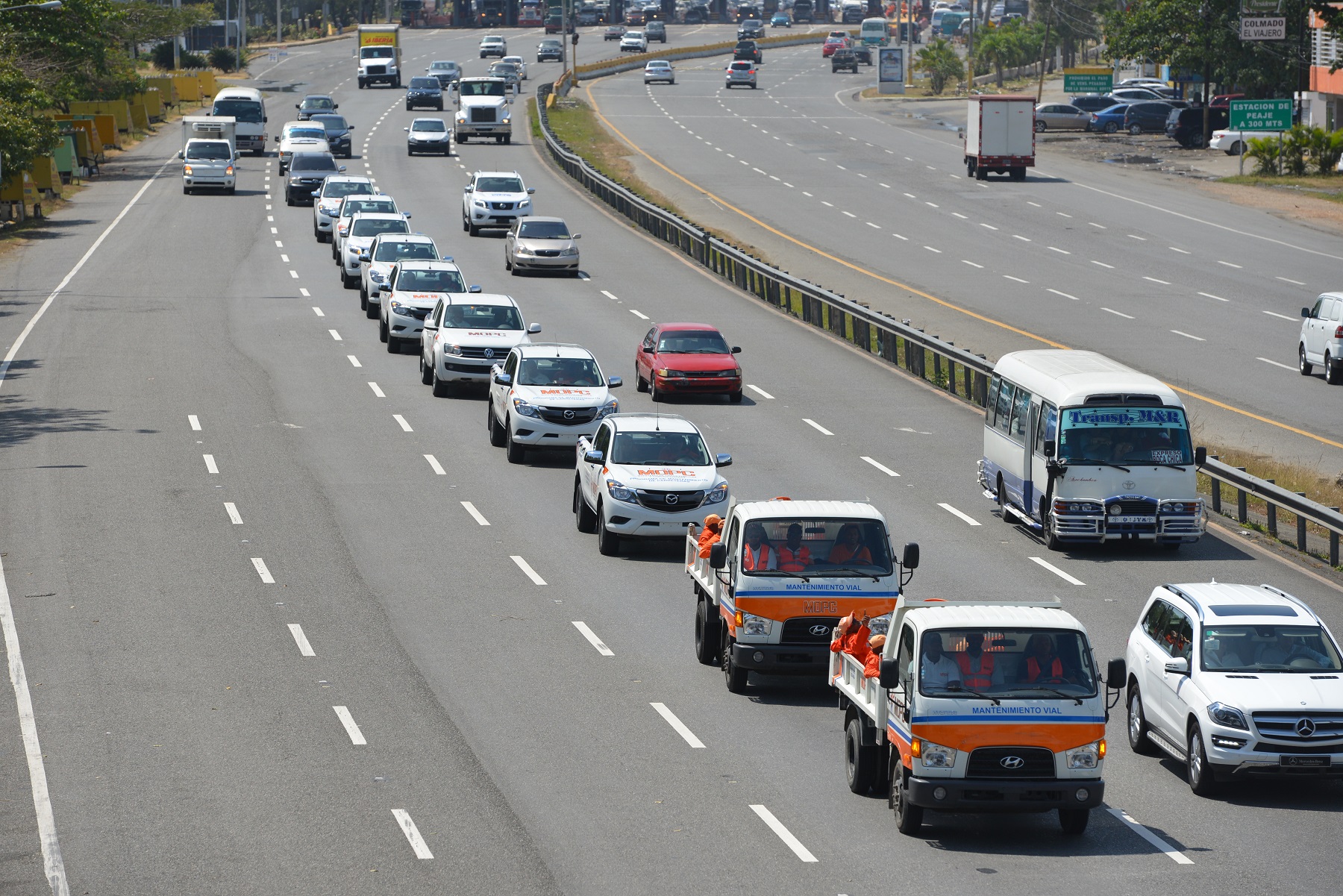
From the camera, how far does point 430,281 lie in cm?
4034

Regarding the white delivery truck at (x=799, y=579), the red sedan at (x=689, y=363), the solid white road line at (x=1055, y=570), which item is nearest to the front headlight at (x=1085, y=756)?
the white delivery truck at (x=799, y=579)

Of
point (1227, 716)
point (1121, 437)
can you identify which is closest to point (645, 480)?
point (1121, 437)

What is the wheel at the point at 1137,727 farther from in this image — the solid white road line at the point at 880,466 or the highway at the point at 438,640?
the solid white road line at the point at 880,466

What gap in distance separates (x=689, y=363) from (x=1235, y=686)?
20.4m

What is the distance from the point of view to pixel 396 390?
3634cm

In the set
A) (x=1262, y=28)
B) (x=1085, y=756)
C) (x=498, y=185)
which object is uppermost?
(x=1262, y=28)

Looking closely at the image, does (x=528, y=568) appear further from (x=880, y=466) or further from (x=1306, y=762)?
(x=1306, y=762)

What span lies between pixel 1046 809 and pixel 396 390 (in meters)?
24.3

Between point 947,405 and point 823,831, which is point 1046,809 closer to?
point 823,831

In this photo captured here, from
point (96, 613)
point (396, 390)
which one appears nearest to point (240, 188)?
point (396, 390)

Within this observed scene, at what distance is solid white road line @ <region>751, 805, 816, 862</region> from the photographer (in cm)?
1385

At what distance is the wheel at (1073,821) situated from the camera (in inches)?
558

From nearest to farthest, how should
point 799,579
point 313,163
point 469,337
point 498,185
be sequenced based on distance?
point 799,579 < point 469,337 < point 498,185 < point 313,163

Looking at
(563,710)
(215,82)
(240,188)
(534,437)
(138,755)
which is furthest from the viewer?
(215,82)
